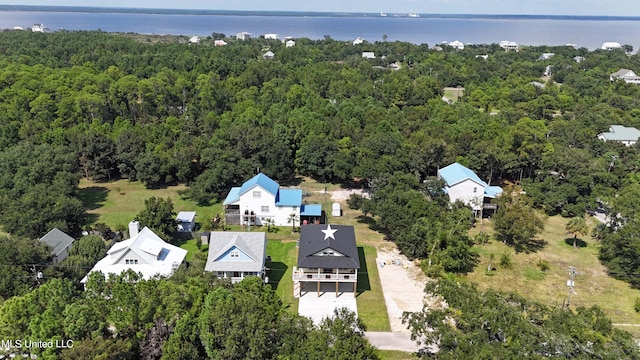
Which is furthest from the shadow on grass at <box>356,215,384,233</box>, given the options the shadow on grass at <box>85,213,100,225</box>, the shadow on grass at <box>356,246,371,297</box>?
the shadow on grass at <box>85,213,100,225</box>

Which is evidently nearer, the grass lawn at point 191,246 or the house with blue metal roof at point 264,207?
the grass lawn at point 191,246

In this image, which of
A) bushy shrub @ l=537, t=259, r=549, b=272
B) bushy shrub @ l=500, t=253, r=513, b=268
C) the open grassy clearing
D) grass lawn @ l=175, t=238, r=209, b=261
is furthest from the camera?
grass lawn @ l=175, t=238, r=209, b=261

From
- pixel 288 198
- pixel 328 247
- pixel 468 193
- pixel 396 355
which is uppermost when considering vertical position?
pixel 468 193

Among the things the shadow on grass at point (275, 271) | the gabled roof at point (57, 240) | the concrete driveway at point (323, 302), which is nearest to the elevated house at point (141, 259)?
the gabled roof at point (57, 240)

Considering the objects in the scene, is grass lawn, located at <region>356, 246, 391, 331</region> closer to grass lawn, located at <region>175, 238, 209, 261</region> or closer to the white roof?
grass lawn, located at <region>175, 238, 209, 261</region>

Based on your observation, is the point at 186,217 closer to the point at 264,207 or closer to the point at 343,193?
the point at 264,207

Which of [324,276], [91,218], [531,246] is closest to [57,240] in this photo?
[91,218]

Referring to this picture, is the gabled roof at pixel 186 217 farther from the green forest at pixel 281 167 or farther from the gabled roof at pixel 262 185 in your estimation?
the green forest at pixel 281 167
